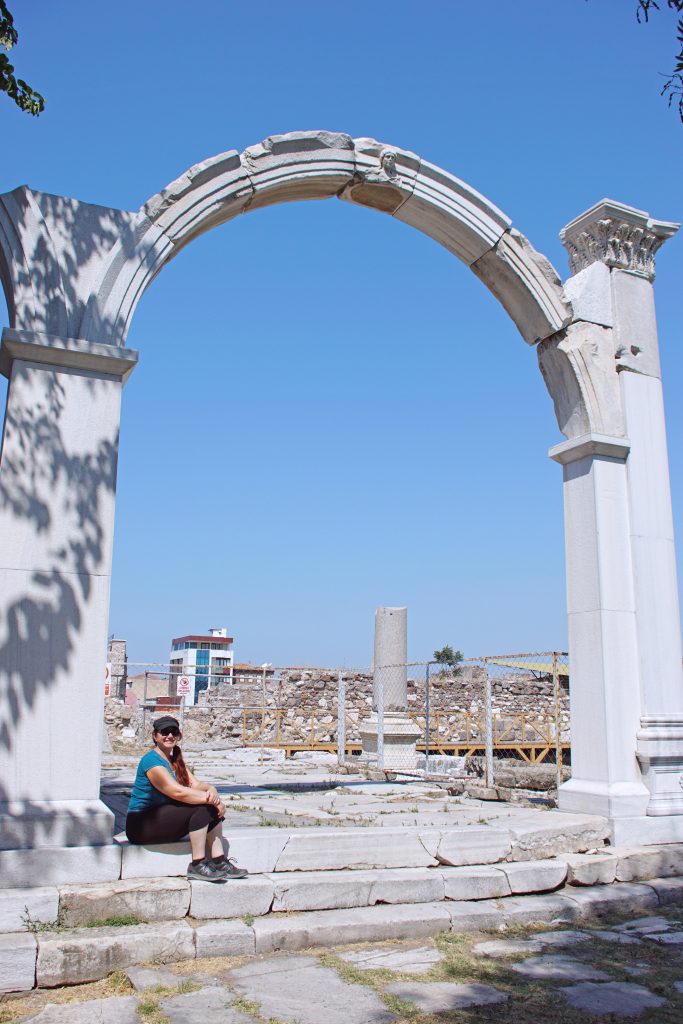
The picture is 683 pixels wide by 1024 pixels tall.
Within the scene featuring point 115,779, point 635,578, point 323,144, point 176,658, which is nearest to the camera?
point 323,144

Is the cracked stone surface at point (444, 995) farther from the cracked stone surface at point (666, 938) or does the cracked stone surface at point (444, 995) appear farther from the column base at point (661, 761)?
the column base at point (661, 761)

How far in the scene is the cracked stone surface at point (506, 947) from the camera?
440 cm

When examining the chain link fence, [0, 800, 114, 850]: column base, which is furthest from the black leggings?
the chain link fence

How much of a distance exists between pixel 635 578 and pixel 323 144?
13.0 ft

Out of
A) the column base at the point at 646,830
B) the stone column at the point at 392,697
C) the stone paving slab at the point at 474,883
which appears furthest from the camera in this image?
the stone column at the point at 392,697

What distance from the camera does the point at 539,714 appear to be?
20.4 m

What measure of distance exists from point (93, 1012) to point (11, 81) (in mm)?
4642

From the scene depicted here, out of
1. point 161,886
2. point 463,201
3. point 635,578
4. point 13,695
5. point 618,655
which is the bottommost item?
point 161,886

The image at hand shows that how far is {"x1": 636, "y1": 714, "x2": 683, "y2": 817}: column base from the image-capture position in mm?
6137

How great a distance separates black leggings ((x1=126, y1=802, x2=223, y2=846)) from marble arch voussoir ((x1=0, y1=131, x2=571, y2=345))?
2.74 meters

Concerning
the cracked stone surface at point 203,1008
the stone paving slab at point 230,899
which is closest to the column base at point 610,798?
the stone paving slab at point 230,899

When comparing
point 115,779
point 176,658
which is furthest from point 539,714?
point 176,658

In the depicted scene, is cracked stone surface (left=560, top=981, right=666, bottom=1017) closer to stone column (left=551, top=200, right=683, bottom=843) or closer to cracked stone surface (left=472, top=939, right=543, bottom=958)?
cracked stone surface (left=472, top=939, right=543, bottom=958)

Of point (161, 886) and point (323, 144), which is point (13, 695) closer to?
point (161, 886)
